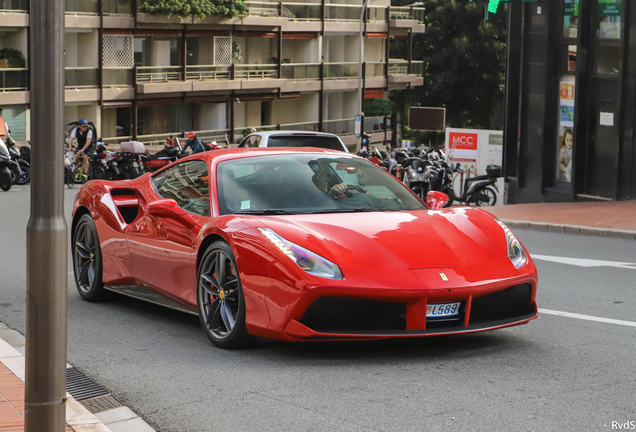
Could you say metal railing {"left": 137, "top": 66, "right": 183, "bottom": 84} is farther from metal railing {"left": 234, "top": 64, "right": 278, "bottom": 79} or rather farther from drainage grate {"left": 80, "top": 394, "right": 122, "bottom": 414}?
drainage grate {"left": 80, "top": 394, "right": 122, "bottom": 414}

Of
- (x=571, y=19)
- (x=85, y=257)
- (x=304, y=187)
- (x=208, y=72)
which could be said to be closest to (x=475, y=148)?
(x=571, y=19)

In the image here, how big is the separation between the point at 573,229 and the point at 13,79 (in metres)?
29.8

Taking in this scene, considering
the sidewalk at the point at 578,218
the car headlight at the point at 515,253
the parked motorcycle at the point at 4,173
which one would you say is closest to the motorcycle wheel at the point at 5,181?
the parked motorcycle at the point at 4,173

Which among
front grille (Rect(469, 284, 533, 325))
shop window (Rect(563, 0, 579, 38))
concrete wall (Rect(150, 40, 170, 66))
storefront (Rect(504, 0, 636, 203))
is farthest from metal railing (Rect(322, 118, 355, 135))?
front grille (Rect(469, 284, 533, 325))

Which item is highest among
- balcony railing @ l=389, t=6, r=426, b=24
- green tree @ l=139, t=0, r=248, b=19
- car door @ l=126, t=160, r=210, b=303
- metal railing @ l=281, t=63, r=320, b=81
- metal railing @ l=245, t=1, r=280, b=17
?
balcony railing @ l=389, t=6, r=426, b=24

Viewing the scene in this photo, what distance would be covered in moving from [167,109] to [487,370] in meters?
46.0

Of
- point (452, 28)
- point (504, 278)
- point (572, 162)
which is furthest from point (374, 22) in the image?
point (504, 278)

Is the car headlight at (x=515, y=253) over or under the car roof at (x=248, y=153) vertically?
under

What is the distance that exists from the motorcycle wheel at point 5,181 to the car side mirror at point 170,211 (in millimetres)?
19282

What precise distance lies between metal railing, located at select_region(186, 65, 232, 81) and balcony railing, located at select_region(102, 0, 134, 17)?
16.6 feet

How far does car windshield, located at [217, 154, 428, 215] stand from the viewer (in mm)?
6980

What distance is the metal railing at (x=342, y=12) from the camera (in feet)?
194

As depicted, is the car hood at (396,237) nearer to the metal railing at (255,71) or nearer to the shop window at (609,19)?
the shop window at (609,19)

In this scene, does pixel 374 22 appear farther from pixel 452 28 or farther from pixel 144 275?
pixel 144 275
